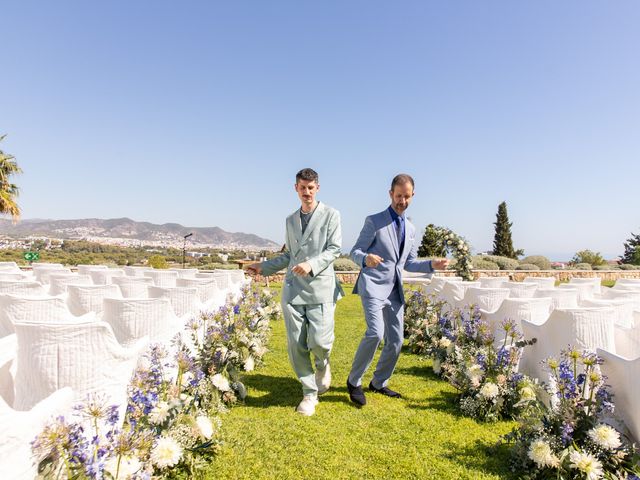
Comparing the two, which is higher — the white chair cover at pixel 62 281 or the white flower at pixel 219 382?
the white chair cover at pixel 62 281

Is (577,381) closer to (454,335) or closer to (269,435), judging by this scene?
(269,435)

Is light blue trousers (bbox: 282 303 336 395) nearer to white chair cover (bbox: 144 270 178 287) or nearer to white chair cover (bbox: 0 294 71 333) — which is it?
white chair cover (bbox: 0 294 71 333)

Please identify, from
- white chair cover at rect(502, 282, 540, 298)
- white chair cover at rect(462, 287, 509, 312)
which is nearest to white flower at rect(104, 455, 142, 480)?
white chair cover at rect(462, 287, 509, 312)

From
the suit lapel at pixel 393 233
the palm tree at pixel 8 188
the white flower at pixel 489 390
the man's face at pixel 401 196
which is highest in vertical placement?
the palm tree at pixel 8 188

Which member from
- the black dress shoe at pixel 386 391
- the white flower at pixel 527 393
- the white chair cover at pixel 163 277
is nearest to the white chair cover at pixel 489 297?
the black dress shoe at pixel 386 391

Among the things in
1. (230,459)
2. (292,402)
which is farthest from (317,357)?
(230,459)

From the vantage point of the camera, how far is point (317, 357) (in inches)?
148

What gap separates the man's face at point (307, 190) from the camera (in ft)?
11.5

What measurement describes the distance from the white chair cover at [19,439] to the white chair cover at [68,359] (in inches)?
24.4

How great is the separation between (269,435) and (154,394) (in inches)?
51.2

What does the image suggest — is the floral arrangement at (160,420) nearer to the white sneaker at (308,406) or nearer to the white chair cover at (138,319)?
the white chair cover at (138,319)

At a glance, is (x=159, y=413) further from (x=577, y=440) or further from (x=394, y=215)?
(x=394, y=215)

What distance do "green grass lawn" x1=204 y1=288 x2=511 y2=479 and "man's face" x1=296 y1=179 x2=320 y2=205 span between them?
183 cm

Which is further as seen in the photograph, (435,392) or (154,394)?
(435,392)
